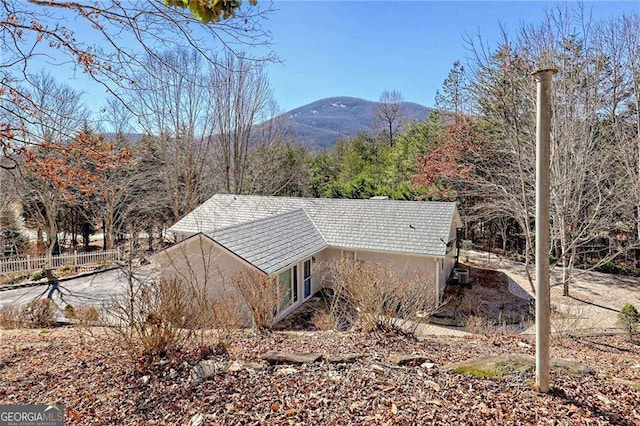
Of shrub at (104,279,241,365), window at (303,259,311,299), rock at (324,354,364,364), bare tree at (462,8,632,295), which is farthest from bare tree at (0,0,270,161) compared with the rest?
window at (303,259,311,299)

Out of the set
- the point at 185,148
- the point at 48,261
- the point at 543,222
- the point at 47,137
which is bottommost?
the point at 48,261

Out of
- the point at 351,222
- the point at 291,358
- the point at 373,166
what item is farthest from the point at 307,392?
the point at 373,166

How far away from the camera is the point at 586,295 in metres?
13.9

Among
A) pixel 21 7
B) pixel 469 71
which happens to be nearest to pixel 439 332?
pixel 469 71

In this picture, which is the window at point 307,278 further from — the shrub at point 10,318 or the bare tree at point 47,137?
the shrub at point 10,318

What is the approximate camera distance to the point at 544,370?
342 cm

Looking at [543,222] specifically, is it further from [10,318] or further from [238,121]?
[238,121]

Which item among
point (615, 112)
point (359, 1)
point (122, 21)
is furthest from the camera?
point (615, 112)

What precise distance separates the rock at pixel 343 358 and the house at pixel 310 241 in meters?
5.01

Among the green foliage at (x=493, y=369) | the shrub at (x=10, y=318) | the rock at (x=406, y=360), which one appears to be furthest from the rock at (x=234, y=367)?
the shrub at (x=10, y=318)

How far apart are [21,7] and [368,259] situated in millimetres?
11808

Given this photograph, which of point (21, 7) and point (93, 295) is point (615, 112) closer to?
point (21, 7)

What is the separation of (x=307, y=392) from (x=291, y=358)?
33.6 inches

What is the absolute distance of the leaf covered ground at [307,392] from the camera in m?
3.19
